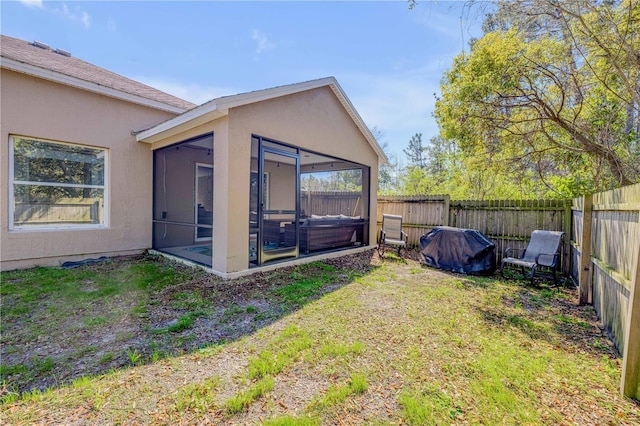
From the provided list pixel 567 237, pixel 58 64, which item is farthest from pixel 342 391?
pixel 58 64

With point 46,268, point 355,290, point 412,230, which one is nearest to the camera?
point 355,290

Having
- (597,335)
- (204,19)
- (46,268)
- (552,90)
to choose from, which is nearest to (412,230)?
(552,90)

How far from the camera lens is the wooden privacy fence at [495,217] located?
20.1 feet

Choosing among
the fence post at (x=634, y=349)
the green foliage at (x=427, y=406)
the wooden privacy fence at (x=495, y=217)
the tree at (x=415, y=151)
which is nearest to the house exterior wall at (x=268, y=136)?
the wooden privacy fence at (x=495, y=217)

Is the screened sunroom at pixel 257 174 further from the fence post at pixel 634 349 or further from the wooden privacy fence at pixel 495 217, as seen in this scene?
the fence post at pixel 634 349

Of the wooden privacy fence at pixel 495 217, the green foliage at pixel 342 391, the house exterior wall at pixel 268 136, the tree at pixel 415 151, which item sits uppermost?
the tree at pixel 415 151

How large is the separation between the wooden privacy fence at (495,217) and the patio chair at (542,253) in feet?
2.45

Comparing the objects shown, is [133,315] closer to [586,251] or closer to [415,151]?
[586,251]

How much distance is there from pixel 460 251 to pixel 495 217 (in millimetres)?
1590

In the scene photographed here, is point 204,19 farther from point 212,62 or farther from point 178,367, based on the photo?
point 178,367

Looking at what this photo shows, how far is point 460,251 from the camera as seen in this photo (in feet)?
20.7

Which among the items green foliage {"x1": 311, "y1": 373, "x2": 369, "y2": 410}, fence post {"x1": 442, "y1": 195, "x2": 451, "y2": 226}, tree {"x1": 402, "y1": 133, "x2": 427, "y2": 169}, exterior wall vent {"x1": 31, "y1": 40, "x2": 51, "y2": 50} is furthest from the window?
tree {"x1": 402, "y1": 133, "x2": 427, "y2": 169}

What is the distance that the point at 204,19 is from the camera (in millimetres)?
7047

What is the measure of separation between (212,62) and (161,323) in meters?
8.70
